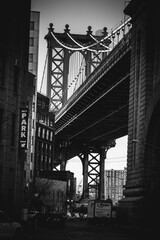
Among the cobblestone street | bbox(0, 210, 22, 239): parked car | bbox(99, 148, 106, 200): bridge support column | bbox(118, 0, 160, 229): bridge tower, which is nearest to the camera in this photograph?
bbox(0, 210, 22, 239): parked car

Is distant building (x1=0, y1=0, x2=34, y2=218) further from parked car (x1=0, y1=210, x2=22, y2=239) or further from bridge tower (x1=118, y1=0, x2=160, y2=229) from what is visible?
parked car (x1=0, y1=210, x2=22, y2=239)

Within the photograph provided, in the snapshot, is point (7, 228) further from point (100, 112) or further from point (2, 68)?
point (100, 112)

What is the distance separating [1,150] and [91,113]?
5375 centimetres

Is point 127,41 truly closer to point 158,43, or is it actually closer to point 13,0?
point 158,43

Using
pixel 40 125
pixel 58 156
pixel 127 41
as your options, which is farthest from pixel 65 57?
pixel 127 41

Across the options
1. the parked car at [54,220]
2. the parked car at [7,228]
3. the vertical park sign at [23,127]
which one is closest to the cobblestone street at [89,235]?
the parked car at [7,228]

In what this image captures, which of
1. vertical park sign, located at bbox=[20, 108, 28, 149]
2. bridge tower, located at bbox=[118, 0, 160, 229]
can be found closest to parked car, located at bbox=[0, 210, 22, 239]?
vertical park sign, located at bbox=[20, 108, 28, 149]

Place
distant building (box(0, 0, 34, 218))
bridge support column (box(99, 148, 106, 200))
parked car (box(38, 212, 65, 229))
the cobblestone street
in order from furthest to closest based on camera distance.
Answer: bridge support column (box(99, 148, 106, 200)) < parked car (box(38, 212, 65, 229)) < distant building (box(0, 0, 34, 218)) < the cobblestone street

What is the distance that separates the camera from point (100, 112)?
3841 inches

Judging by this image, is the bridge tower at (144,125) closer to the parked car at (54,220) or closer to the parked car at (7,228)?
the parked car at (54,220)

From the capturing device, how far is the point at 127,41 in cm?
6769

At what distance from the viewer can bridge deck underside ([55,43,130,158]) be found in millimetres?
75375

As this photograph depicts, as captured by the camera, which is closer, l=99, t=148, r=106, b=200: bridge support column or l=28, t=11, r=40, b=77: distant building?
l=28, t=11, r=40, b=77: distant building

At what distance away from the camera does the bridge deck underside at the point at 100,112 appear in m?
75.4
